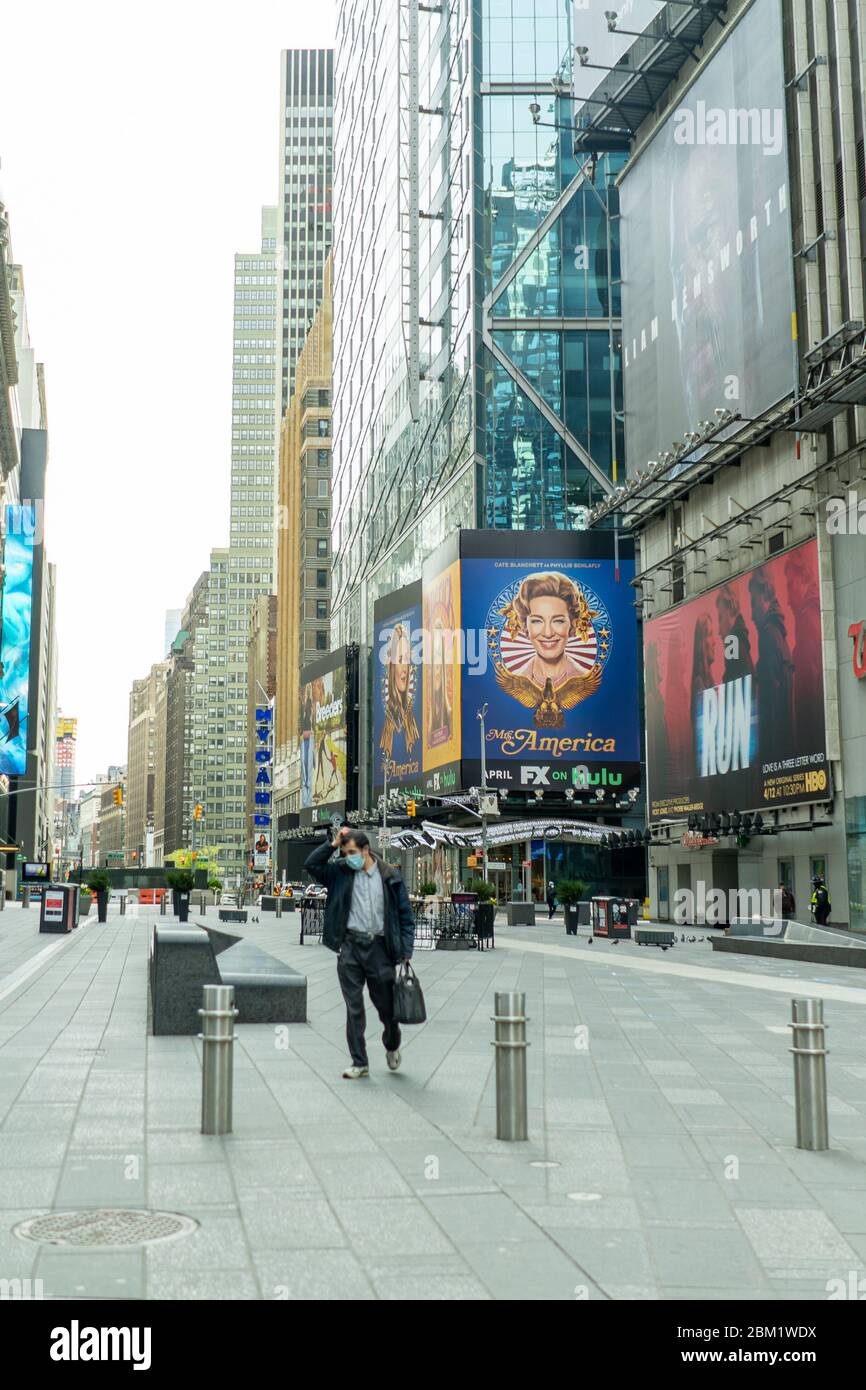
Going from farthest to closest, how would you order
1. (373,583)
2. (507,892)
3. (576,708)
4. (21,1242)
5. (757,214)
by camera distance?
(373,583) → (507,892) → (576,708) → (757,214) → (21,1242)

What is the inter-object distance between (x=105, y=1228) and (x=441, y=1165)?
2146mm

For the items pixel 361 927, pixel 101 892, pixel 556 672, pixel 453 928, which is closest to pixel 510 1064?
pixel 361 927

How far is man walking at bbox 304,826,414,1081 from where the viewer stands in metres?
10.8

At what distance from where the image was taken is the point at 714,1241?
20.3 ft

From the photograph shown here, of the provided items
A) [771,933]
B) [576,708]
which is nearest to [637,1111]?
[771,933]

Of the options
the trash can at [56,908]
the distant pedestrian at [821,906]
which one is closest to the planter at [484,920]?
the distant pedestrian at [821,906]

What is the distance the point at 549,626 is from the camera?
71.3 meters

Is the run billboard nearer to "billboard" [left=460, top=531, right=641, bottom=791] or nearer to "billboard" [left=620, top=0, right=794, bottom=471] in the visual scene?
"billboard" [left=460, top=531, right=641, bottom=791]

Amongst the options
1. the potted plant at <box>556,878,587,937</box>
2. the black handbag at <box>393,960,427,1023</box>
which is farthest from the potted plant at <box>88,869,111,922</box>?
the black handbag at <box>393,960,427,1023</box>

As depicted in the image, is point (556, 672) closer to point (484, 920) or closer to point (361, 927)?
point (484, 920)

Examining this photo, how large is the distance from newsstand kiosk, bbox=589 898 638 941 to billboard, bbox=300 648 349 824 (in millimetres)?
64817

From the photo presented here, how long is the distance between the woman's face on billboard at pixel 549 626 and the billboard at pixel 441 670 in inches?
155

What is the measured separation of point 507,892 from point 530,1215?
2845 inches
